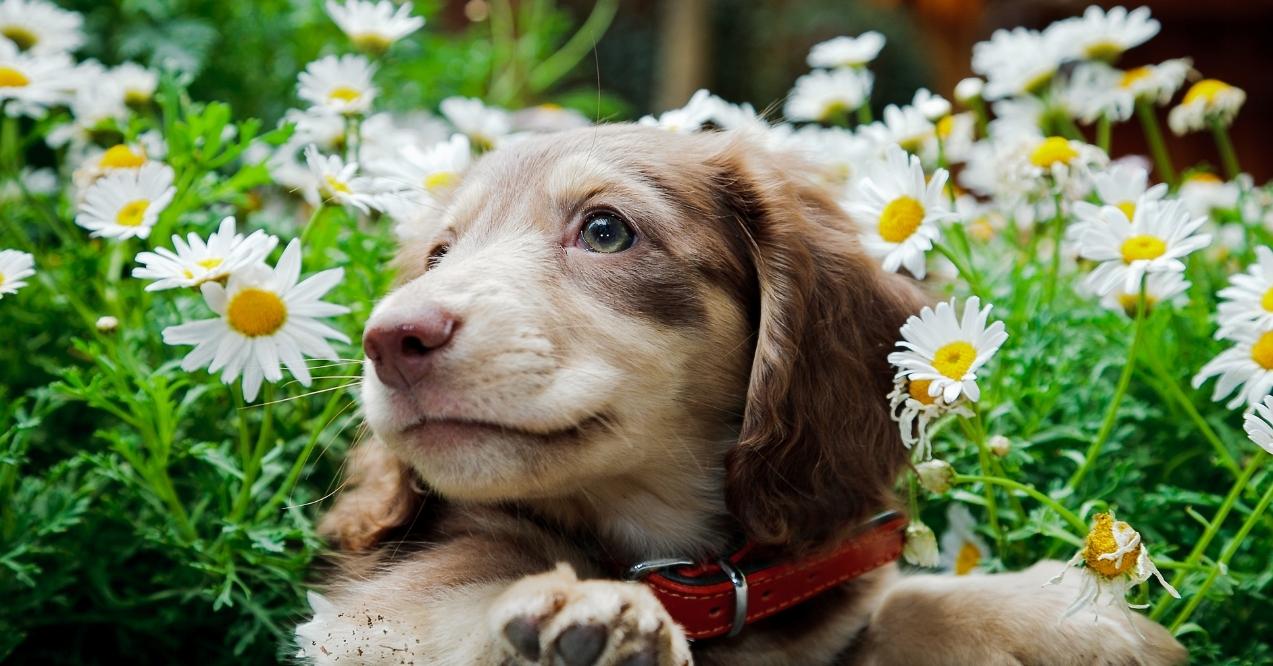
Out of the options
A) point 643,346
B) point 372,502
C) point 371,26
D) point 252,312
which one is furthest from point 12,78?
point 643,346

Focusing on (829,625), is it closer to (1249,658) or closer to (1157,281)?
(1249,658)

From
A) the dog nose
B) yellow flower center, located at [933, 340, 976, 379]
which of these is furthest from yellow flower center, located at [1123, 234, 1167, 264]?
the dog nose

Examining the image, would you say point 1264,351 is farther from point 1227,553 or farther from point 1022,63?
point 1022,63

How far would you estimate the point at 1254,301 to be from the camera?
2076 mm

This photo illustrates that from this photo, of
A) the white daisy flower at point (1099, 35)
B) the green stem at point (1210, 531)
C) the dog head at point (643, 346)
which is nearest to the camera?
the dog head at point (643, 346)

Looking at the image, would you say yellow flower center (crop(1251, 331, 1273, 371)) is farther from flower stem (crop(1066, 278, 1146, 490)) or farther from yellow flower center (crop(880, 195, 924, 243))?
yellow flower center (crop(880, 195, 924, 243))

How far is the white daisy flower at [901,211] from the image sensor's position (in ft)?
6.92

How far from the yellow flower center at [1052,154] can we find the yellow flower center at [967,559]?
87 centimetres

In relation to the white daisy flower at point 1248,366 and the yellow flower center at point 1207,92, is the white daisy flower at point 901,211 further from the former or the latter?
the yellow flower center at point 1207,92

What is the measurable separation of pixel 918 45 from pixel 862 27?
49 centimetres

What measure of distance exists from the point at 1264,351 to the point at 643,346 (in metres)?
1.11

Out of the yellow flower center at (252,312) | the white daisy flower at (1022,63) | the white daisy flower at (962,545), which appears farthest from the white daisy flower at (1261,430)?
the yellow flower center at (252,312)

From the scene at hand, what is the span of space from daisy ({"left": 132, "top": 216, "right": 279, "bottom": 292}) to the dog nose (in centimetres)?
34

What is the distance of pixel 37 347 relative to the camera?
269 centimetres
